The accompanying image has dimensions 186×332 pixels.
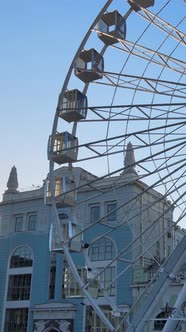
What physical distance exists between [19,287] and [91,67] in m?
28.9

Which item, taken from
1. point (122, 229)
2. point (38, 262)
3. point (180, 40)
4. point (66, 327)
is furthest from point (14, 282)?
point (180, 40)

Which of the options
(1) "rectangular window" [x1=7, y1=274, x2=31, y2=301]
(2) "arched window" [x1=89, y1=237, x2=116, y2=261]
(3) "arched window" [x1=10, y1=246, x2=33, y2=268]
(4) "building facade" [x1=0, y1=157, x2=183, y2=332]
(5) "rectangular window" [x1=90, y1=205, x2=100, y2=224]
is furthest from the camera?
(3) "arched window" [x1=10, y1=246, x2=33, y2=268]

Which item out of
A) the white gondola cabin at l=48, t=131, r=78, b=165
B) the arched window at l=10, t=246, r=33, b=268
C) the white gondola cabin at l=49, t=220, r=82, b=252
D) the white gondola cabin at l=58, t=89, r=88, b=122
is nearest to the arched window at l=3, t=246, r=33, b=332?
the arched window at l=10, t=246, r=33, b=268

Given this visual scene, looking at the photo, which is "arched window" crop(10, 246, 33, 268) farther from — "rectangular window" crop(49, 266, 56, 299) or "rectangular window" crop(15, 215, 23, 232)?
"rectangular window" crop(49, 266, 56, 299)

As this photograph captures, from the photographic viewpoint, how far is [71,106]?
21.1 metres

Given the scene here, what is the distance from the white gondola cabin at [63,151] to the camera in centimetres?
2111

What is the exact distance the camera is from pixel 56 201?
69.8 ft

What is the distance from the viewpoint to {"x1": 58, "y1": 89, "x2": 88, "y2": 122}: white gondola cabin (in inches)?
829

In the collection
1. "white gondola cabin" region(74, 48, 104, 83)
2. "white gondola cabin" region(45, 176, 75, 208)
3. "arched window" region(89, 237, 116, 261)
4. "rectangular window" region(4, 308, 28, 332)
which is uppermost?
"white gondola cabin" region(74, 48, 104, 83)

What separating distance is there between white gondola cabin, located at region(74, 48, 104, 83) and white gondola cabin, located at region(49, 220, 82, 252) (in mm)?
5766

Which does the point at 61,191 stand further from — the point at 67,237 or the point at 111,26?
the point at 111,26

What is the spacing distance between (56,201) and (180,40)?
763cm

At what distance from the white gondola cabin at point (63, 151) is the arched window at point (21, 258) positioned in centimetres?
2673

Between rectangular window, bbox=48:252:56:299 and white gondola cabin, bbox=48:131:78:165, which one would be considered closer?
white gondola cabin, bbox=48:131:78:165
